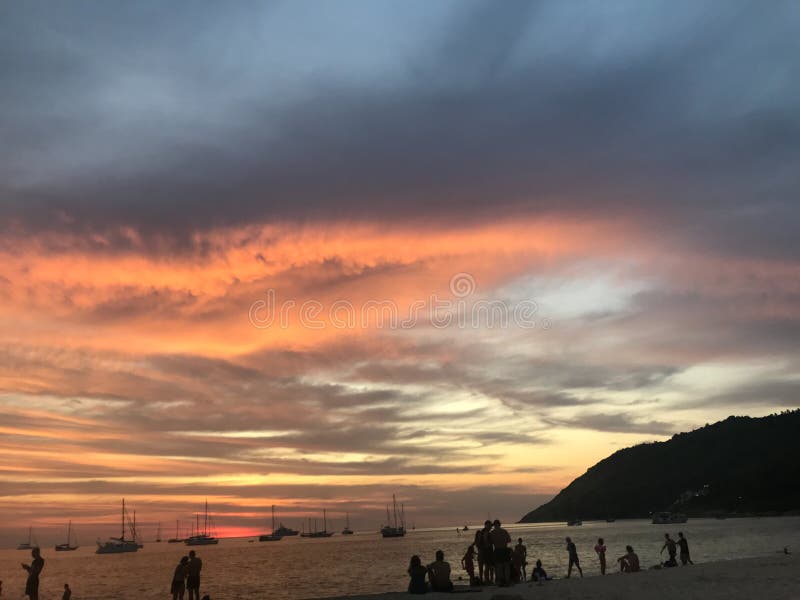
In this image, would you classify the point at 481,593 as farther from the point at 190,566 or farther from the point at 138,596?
the point at 138,596

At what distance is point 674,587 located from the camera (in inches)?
1019

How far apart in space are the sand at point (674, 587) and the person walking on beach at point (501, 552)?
561 mm

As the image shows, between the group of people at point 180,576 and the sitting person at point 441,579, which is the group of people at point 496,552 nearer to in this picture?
the sitting person at point 441,579

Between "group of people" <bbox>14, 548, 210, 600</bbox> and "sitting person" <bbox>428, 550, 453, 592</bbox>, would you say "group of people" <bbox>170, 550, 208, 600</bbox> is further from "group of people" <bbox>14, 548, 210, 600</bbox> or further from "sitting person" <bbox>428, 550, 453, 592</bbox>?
"sitting person" <bbox>428, 550, 453, 592</bbox>

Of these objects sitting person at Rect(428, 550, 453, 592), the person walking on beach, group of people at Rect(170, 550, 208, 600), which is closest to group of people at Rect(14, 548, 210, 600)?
group of people at Rect(170, 550, 208, 600)

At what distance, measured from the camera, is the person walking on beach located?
26641 mm

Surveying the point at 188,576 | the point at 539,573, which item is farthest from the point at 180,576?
the point at 539,573

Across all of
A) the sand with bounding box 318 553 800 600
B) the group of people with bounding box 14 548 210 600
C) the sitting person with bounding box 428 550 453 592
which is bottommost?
the sand with bounding box 318 553 800 600

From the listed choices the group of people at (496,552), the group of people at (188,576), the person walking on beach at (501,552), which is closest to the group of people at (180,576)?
the group of people at (188,576)

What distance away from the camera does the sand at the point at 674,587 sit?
23.8 metres

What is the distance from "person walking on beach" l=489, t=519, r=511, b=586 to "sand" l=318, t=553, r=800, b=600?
1.84ft

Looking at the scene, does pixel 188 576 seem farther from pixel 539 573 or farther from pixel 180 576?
pixel 539 573

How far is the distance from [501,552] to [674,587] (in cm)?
626

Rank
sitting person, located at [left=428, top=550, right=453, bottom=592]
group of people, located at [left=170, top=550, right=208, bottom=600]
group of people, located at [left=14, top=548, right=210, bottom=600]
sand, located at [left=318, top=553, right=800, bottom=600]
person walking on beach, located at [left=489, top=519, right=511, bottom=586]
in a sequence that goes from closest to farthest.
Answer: sand, located at [left=318, top=553, right=800, bottom=600] < person walking on beach, located at [left=489, top=519, right=511, bottom=586] < sitting person, located at [left=428, top=550, right=453, bottom=592] < group of people, located at [left=14, top=548, right=210, bottom=600] < group of people, located at [left=170, top=550, right=208, bottom=600]
